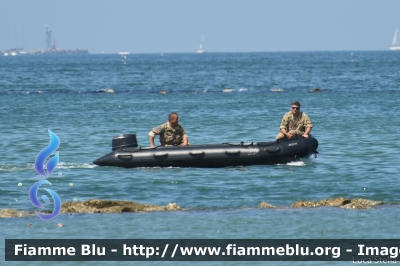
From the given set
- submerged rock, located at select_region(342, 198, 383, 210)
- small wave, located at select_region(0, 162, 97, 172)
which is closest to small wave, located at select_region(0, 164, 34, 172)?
small wave, located at select_region(0, 162, 97, 172)

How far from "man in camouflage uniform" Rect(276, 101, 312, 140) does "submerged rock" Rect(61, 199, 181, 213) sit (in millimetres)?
5845

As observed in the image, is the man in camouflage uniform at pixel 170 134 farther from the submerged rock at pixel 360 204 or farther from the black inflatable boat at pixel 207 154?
the submerged rock at pixel 360 204

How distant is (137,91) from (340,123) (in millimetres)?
25373

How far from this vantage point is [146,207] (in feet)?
52.2

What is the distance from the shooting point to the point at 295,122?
21.2 m

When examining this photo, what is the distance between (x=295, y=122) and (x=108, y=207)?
6850mm

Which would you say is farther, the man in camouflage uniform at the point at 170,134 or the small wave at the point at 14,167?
the small wave at the point at 14,167

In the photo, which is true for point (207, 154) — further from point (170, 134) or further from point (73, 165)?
point (73, 165)

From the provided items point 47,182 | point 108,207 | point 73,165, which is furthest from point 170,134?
point 108,207

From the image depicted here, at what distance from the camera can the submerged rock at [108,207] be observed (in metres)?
15.8

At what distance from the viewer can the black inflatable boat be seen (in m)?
20.4

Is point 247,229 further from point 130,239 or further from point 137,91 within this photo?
point 137,91

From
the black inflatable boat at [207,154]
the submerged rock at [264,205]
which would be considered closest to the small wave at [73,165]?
the black inflatable boat at [207,154]

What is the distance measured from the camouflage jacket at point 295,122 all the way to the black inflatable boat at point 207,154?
39 cm
